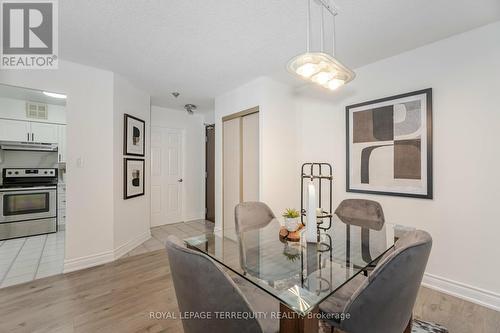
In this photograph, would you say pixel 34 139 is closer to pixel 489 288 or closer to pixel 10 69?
pixel 10 69

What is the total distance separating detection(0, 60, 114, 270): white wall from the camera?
2.59 metres

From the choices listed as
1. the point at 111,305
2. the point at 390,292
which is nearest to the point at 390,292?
the point at 390,292

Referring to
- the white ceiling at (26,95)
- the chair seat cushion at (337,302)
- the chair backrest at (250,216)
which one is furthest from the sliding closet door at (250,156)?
the white ceiling at (26,95)

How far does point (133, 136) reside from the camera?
331 centimetres

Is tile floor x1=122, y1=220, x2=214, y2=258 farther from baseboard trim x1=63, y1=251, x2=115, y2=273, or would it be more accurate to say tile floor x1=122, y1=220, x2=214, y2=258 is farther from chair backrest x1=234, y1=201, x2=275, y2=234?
chair backrest x1=234, y1=201, x2=275, y2=234

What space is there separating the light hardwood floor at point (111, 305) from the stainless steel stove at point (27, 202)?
6.57ft

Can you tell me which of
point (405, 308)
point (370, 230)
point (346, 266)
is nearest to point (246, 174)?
point (370, 230)

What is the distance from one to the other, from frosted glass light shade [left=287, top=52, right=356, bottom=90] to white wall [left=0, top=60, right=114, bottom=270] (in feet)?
8.49

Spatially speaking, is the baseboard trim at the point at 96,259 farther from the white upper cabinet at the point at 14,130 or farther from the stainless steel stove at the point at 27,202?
the white upper cabinet at the point at 14,130

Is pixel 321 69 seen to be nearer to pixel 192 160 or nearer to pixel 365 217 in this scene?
pixel 365 217

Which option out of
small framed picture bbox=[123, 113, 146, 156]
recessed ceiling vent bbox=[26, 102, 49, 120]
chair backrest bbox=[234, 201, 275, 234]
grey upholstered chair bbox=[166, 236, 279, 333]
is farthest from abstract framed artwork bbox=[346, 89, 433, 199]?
recessed ceiling vent bbox=[26, 102, 49, 120]

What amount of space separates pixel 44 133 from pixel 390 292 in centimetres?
535

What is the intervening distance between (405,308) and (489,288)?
1.70 m

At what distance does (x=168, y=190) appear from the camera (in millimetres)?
4684
